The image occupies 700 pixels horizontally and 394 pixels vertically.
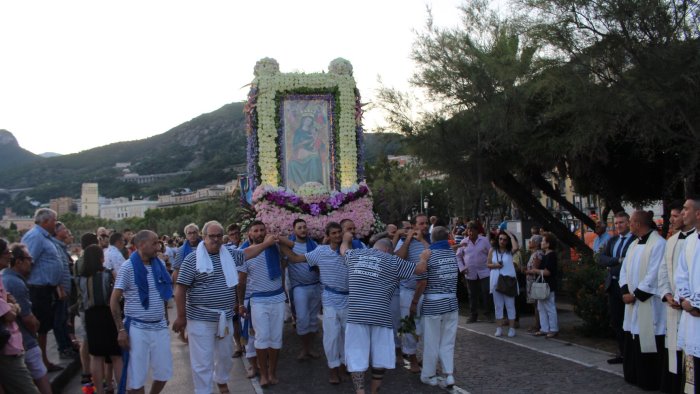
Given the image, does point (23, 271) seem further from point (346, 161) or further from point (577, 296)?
point (577, 296)

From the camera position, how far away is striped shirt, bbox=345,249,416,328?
24.2 ft

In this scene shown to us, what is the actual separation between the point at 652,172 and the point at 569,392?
13669 mm

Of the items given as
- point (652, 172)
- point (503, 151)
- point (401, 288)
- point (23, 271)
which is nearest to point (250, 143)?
point (401, 288)

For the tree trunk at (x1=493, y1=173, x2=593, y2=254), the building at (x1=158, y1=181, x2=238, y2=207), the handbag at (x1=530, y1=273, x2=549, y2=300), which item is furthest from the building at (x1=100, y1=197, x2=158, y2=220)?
the handbag at (x1=530, y1=273, x2=549, y2=300)

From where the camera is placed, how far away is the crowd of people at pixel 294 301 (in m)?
6.87

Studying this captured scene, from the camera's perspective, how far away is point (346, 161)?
13.0 metres

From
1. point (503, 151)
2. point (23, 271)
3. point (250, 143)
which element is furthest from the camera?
point (503, 151)

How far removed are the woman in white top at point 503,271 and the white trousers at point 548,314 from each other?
1.51ft

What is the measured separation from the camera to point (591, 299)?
34.8 ft

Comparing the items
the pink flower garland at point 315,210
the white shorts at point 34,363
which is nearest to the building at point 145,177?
the pink flower garland at point 315,210

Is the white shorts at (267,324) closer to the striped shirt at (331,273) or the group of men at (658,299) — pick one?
the striped shirt at (331,273)

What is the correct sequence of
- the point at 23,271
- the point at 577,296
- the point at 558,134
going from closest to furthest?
the point at 23,271 < the point at 577,296 < the point at 558,134

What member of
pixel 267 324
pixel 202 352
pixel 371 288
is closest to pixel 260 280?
pixel 267 324

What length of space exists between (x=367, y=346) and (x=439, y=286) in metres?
1.30
